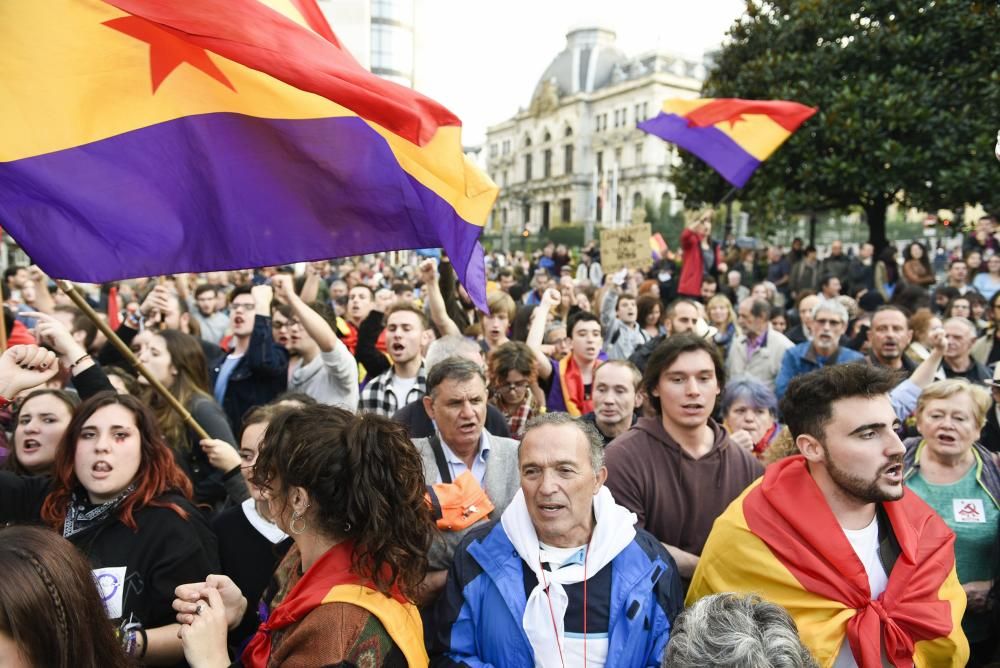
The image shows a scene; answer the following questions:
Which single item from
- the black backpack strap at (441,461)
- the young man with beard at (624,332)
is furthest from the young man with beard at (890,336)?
the black backpack strap at (441,461)

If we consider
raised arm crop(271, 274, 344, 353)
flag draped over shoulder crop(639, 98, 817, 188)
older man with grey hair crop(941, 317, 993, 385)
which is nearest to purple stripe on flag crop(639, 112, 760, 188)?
flag draped over shoulder crop(639, 98, 817, 188)

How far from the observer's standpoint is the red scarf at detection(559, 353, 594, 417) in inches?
224

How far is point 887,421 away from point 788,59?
13.9 metres

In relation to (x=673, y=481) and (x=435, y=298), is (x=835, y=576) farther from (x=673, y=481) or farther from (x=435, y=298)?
(x=435, y=298)

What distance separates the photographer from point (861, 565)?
2.53 metres

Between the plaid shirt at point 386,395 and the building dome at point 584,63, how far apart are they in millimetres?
81388

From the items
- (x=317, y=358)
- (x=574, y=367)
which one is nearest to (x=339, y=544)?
(x=317, y=358)

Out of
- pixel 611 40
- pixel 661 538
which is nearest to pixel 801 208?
pixel 661 538

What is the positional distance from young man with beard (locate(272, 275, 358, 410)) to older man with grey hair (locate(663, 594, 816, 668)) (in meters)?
2.79

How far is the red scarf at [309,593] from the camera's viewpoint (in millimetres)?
1992

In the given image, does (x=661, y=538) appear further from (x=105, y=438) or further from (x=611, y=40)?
(x=611, y=40)

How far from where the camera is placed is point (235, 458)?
355 cm

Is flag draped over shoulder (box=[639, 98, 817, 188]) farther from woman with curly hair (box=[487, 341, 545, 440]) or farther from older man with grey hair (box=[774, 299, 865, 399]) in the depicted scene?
woman with curly hair (box=[487, 341, 545, 440])

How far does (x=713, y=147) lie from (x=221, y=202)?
7117 millimetres
